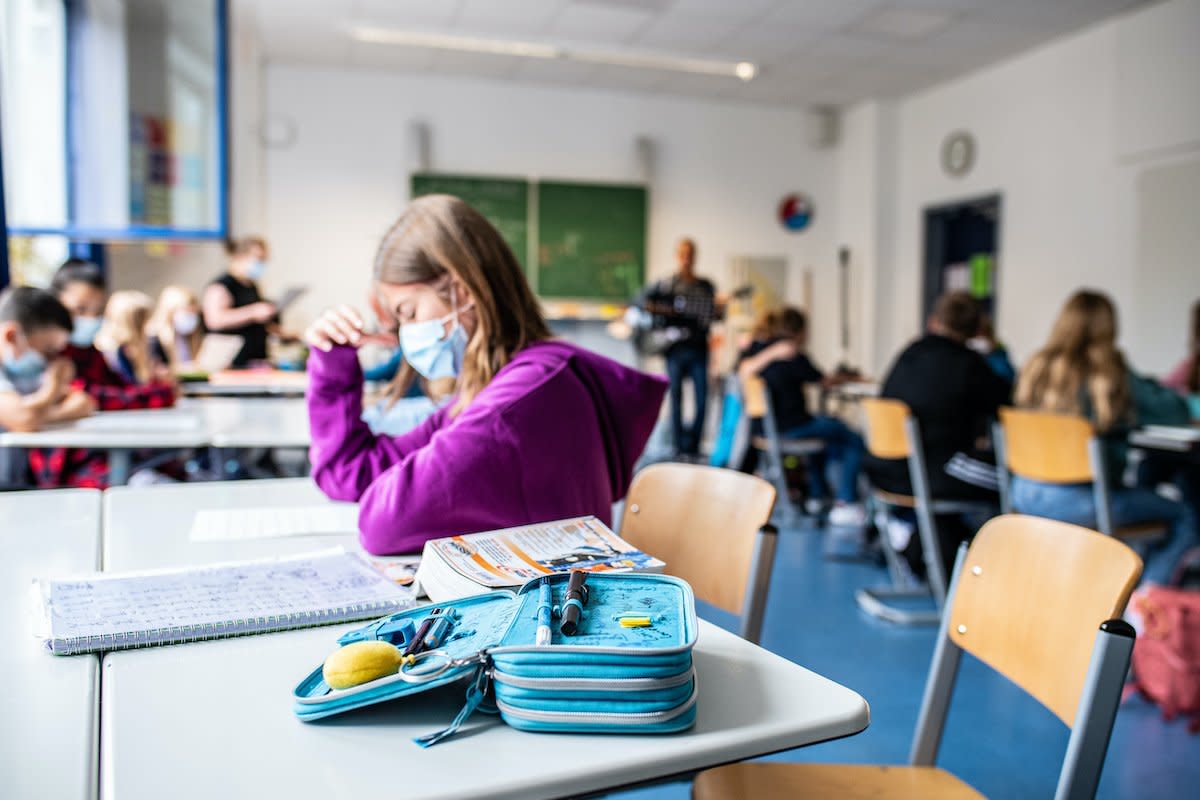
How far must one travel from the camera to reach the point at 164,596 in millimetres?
986

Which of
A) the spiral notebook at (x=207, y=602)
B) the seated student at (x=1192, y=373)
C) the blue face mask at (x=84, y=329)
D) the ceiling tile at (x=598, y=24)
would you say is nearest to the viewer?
the spiral notebook at (x=207, y=602)

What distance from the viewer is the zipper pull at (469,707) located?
0.68 metres

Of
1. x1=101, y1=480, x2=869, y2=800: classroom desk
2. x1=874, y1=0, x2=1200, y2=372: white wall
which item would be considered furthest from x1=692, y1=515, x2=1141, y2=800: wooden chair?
x1=874, y1=0, x2=1200, y2=372: white wall

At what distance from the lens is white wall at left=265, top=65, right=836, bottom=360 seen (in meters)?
7.20

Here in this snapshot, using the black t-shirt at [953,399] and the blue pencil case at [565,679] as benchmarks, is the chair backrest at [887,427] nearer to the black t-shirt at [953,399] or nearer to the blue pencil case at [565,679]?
the black t-shirt at [953,399]

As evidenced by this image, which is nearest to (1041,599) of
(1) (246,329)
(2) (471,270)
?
(2) (471,270)

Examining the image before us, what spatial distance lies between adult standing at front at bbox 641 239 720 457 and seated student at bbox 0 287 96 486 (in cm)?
405

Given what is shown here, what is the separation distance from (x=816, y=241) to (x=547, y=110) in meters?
2.75

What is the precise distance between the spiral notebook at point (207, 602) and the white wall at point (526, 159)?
228 inches

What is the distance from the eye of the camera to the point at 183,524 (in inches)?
57.1

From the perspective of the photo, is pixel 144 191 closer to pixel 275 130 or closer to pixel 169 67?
pixel 169 67

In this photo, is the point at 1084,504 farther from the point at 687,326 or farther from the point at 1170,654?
the point at 687,326

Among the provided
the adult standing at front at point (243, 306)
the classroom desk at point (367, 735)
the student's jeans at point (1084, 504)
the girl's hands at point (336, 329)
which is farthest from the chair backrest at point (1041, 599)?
the adult standing at front at point (243, 306)

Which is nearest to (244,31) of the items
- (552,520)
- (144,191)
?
(144,191)
